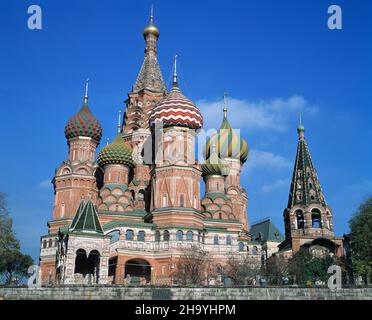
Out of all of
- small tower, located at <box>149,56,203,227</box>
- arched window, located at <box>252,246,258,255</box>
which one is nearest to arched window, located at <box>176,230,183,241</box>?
small tower, located at <box>149,56,203,227</box>

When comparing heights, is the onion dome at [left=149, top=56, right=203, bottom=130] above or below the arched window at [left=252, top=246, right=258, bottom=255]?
above

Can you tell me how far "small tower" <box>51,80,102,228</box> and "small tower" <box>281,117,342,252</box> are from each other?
21142 millimetres

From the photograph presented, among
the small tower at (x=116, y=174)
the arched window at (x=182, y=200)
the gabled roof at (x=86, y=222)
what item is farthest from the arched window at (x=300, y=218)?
the gabled roof at (x=86, y=222)

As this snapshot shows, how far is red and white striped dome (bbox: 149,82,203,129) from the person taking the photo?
50.2 meters

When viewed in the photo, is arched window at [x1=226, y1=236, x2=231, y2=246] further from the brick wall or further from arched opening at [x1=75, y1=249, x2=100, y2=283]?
the brick wall

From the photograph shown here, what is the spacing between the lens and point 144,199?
5400 centimetres

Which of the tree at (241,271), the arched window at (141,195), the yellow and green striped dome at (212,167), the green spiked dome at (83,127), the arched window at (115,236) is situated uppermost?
the green spiked dome at (83,127)

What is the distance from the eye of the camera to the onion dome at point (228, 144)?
6109cm

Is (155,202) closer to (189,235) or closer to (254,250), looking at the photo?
(189,235)

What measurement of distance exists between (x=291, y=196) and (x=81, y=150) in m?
23.6

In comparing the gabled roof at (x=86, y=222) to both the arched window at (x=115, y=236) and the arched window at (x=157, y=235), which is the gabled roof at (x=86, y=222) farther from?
the arched window at (x=157, y=235)

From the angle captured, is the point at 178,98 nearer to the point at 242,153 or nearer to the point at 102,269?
the point at 242,153
